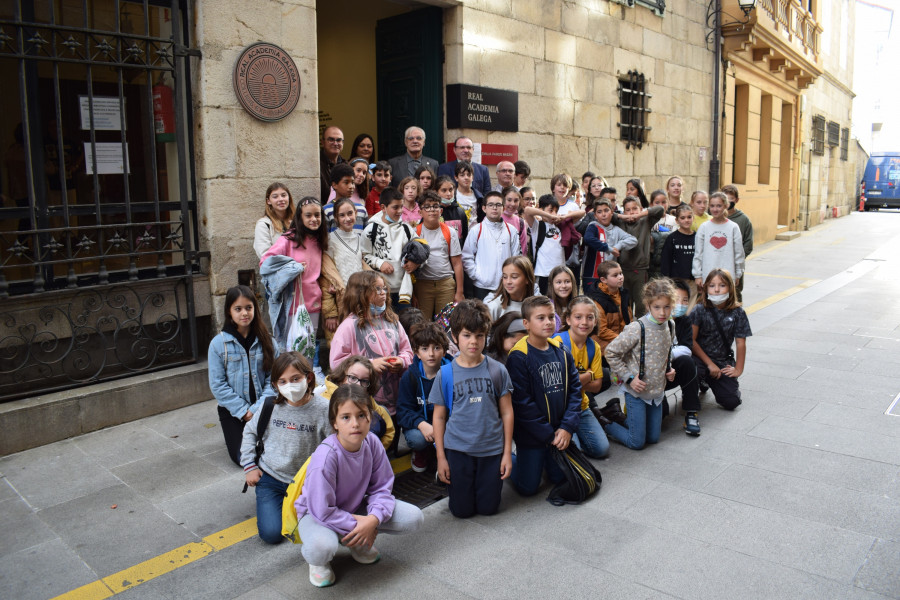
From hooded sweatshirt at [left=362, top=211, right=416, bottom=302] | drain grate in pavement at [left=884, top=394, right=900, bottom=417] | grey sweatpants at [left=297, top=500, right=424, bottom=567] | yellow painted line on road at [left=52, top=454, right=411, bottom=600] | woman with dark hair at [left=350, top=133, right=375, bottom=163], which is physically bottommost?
yellow painted line on road at [left=52, top=454, right=411, bottom=600]

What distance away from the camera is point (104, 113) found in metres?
5.94

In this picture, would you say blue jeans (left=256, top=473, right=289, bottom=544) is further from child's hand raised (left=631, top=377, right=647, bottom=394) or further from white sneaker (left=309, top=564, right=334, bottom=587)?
child's hand raised (left=631, top=377, right=647, bottom=394)

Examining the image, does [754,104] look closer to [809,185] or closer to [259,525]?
[809,185]

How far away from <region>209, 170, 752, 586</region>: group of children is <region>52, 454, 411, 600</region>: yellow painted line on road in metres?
0.23

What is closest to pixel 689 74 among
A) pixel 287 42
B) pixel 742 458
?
pixel 287 42

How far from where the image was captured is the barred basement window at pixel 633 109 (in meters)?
12.6

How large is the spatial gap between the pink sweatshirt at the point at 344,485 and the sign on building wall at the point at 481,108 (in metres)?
6.20

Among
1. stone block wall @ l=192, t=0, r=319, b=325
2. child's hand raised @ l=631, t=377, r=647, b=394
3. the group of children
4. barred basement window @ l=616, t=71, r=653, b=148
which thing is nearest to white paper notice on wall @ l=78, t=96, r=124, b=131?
stone block wall @ l=192, t=0, r=319, b=325

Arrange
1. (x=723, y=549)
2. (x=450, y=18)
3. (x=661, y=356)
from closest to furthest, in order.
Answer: (x=723, y=549) → (x=661, y=356) → (x=450, y=18)

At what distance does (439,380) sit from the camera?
424 centimetres

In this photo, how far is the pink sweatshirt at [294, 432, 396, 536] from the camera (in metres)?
3.37

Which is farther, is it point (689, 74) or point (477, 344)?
point (689, 74)

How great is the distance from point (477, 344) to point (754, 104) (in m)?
17.5

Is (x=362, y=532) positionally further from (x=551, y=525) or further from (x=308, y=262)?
(x=308, y=262)
